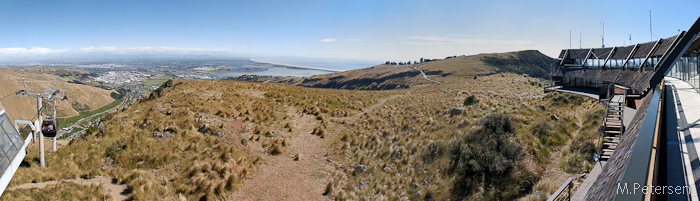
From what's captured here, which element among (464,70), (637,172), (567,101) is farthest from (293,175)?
(464,70)

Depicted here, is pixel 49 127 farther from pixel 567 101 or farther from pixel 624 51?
pixel 624 51

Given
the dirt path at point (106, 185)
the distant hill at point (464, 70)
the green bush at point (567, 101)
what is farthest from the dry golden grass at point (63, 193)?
the distant hill at point (464, 70)

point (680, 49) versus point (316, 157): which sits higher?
point (680, 49)

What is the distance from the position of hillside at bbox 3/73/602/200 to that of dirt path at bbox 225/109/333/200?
0.17 feet

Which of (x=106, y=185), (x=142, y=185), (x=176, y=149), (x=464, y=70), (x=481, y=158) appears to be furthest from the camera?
(x=464, y=70)

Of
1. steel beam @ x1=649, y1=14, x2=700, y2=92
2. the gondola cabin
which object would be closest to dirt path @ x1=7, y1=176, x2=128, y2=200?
the gondola cabin

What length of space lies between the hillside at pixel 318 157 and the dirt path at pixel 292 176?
0.17 ft

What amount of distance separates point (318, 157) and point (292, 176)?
8.75 ft

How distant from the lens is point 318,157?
51.1 ft

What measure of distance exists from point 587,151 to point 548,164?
1.43m

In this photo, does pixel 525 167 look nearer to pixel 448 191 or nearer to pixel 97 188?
pixel 448 191

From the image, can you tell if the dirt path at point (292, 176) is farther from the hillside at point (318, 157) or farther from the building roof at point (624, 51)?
the building roof at point (624, 51)

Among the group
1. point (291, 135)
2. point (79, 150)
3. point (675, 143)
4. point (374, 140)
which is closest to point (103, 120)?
point (79, 150)

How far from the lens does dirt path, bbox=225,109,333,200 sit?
11.4 metres
